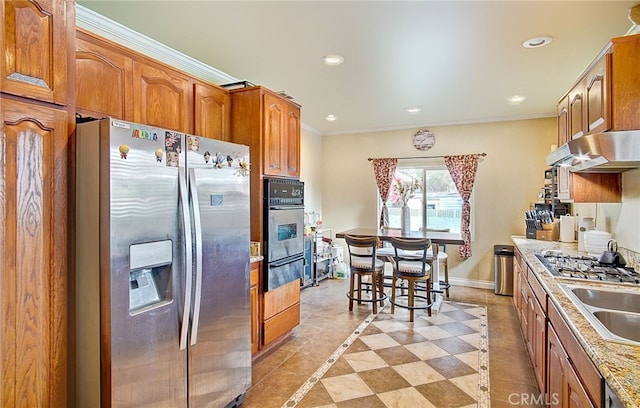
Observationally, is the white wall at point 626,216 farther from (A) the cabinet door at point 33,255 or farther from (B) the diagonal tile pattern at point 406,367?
(A) the cabinet door at point 33,255

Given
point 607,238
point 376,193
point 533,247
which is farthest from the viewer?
point 376,193

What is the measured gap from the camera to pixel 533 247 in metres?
3.54

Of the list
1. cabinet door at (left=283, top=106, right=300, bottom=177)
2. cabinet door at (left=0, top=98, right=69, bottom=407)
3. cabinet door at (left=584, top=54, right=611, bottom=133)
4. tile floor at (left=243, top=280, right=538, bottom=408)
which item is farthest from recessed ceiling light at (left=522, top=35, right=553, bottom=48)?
cabinet door at (left=0, top=98, right=69, bottom=407)

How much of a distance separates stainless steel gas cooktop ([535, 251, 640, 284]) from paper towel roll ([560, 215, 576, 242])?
117cm

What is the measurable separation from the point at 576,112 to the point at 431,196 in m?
3.34

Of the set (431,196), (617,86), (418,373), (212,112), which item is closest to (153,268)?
(212,112)

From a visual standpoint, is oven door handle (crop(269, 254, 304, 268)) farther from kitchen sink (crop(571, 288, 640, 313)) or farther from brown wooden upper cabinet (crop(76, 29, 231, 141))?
kitchen sink (crop(571, 288, 640, 313))

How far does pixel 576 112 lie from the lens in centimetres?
241

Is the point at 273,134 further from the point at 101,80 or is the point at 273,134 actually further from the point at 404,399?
the point at 404,399

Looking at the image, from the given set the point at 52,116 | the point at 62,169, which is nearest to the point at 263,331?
the point at 62,169

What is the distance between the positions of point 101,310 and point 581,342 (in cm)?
199

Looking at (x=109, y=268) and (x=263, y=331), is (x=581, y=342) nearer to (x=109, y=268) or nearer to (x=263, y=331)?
(x=109, y=268)

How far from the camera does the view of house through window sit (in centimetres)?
556

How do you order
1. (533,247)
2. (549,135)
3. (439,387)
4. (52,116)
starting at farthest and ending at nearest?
(549,135)
(533,247)
(439,387)
(52,116)
